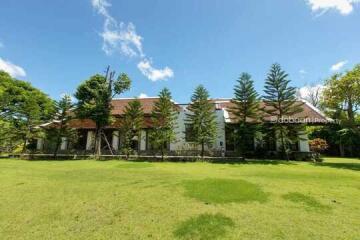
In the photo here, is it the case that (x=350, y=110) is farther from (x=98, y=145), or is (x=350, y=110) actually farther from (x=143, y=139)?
(x=98, y=145)

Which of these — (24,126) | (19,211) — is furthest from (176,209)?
(24,126)

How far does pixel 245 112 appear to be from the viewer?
19.6 metres

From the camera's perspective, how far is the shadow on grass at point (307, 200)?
6332 mm

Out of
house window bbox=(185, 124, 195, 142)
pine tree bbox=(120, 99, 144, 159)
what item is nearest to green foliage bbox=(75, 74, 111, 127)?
pine tree bbox=(120, 99, 144, 159)

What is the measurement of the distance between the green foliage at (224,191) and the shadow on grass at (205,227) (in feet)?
4.28

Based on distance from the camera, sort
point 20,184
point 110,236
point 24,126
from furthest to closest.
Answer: point 24,126
point 20,184
point 110,236

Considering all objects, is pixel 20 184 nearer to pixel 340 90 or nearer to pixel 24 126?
pixel 24 126

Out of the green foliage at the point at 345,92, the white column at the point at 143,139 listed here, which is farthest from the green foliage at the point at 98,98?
the green foliage at the point at 345,92

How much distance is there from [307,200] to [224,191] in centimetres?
259

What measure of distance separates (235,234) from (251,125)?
15.6 m

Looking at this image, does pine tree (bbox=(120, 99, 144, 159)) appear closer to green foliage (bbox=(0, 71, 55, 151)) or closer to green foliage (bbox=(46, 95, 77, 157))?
green foliage (bbox=(46, 95, 77, 157))

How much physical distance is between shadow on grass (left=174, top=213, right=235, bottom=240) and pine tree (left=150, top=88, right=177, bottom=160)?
14.4m

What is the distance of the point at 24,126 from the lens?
23609 millimetres

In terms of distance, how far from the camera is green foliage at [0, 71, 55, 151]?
76.8 feet
